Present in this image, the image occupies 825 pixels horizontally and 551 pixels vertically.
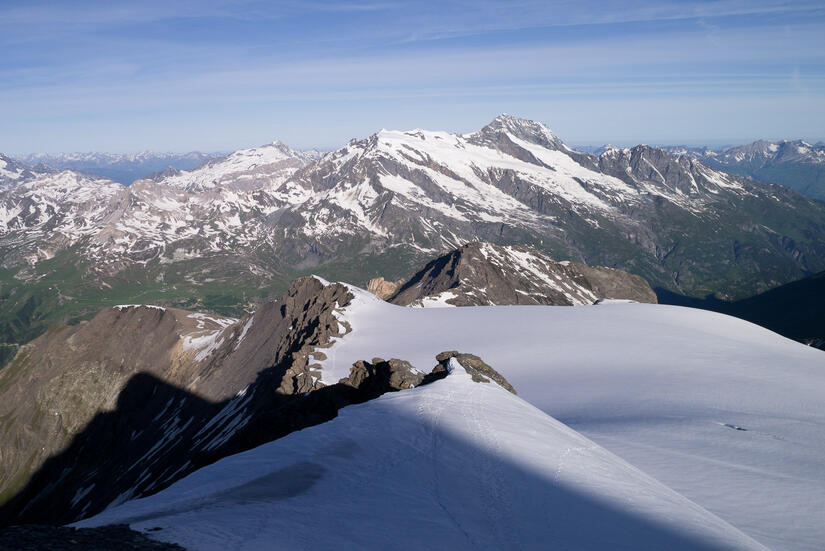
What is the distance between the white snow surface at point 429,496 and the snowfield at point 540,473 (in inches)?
3.5

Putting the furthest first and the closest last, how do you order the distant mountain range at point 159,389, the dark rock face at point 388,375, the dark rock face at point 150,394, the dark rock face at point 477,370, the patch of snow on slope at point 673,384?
the distant mountain range at point 159,389 → the dark rock face at point 150,394 → the dark rock face at point 388,375 → the dark rock face at point 477,370 → the patch of snow on slope at point 673,384

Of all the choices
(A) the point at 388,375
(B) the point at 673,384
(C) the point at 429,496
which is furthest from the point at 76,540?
(B) the point at 673,384

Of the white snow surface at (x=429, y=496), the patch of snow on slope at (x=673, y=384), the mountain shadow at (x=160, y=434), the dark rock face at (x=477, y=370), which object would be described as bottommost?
the mountain shadow at (x=160, y=434)

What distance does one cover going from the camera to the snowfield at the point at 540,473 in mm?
17219

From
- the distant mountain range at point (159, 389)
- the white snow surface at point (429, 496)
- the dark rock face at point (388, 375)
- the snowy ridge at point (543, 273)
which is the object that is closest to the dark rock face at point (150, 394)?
the dark rock face at point (388, 375)

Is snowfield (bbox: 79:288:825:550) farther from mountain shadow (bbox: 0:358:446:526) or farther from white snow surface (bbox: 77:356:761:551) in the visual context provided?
mountain shadow (bbox: 0:358:446:526)

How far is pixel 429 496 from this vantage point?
19.8 metres

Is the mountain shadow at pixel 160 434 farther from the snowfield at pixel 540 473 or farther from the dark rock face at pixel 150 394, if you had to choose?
the snowfield at pixel 540 473

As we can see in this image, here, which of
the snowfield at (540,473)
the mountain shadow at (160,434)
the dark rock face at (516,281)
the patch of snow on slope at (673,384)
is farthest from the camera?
the dark rock face at (516,281)

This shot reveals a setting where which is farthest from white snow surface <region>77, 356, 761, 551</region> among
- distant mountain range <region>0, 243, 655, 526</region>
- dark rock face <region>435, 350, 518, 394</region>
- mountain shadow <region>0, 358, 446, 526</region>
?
distant mountain range <region>0, 243, 655, 526</region>

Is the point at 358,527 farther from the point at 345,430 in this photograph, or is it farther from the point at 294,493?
the point at 345,430

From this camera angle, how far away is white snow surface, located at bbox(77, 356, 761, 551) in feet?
53.6

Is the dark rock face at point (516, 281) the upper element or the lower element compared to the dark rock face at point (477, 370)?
lower

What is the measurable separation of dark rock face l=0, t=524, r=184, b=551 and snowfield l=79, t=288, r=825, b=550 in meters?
0.90
